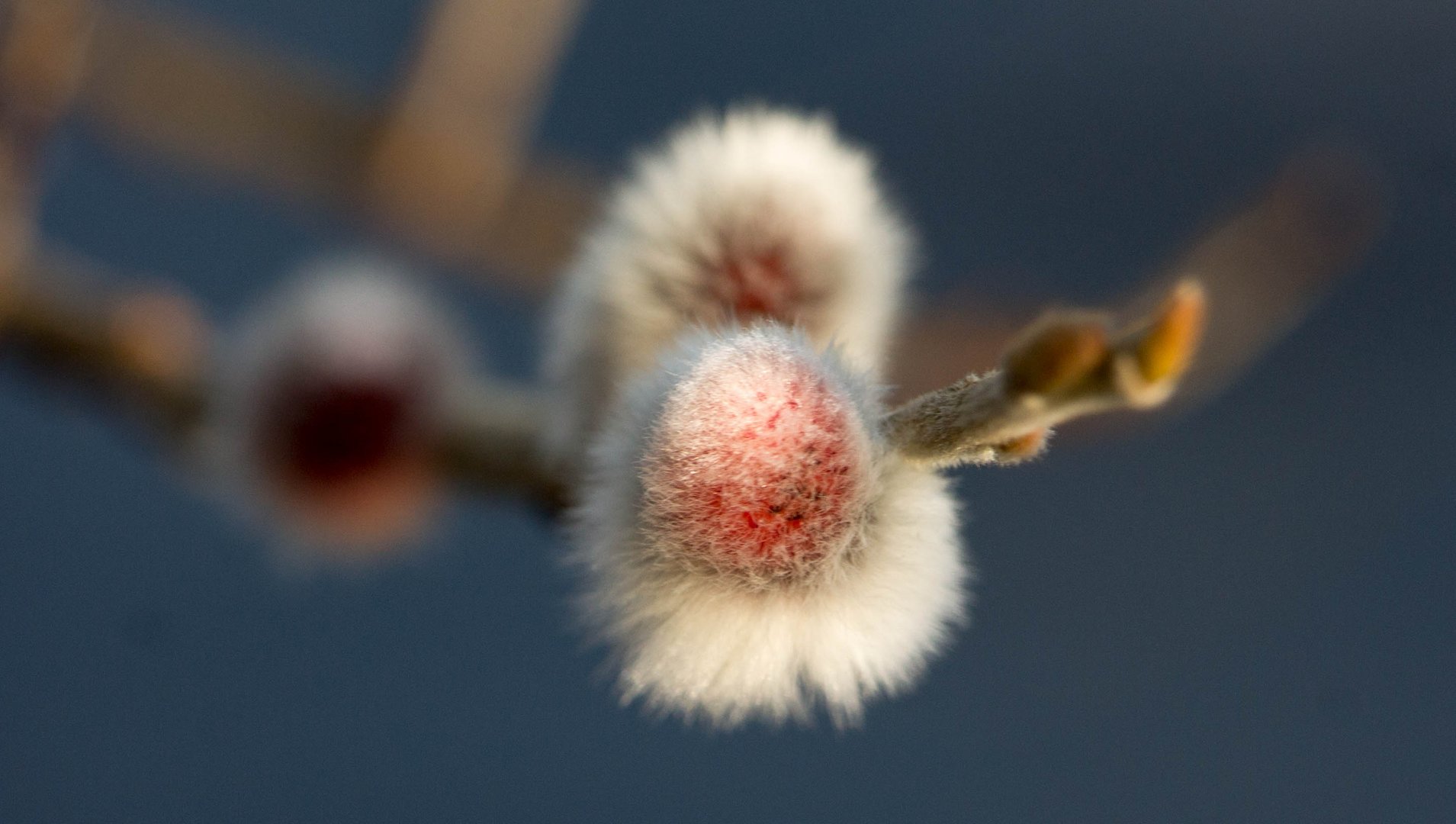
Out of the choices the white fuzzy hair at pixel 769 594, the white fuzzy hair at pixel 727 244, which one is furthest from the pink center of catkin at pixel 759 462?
the white fuzzy hair at pixel 727 244

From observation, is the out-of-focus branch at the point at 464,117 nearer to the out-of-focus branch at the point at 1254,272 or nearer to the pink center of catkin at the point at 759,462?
the out-of-focus branch at the point at 1254,272

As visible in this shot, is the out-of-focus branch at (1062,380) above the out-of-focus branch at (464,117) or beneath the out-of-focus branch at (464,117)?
beneath

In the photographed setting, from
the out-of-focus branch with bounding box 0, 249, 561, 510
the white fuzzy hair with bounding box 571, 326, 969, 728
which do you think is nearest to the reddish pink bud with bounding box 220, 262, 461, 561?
the out-of-focus branch with bounding box 0, 249, 561, 510

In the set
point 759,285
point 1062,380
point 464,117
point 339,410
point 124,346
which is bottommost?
point 1062,380

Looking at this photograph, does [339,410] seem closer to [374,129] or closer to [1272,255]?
[374,129]

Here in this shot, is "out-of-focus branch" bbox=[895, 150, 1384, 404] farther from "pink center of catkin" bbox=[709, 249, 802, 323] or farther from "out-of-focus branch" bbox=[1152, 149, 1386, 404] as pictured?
"pink center of catkin" bbox=[709, 249, 802, 323]

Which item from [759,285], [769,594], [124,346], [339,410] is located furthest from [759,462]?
[124,346]
